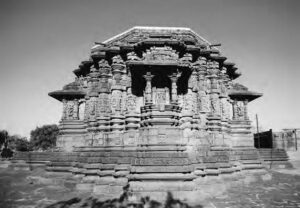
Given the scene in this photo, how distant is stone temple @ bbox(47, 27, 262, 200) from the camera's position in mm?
8016

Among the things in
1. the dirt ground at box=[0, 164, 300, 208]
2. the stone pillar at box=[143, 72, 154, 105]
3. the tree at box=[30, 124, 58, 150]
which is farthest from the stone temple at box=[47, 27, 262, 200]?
the tree at box=[30, 124, 58, 150]

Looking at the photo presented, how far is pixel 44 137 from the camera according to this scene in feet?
185

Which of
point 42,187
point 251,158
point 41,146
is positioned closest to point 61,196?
point 42,187

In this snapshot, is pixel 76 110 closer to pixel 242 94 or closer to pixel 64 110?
pixel 64 110

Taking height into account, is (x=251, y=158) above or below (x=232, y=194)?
above

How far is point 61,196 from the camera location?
27.3 ft

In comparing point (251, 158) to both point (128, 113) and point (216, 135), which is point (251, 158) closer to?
point (216, 135)

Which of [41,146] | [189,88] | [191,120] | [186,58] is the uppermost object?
[186,58]

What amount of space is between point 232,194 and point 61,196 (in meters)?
6.67

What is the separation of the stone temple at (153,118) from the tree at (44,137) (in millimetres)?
47660

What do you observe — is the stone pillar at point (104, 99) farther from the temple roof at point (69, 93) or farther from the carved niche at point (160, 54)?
the temple roof at point (69, 93)

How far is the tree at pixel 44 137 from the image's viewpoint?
185ft

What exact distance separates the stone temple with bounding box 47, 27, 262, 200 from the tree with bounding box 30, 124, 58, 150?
47.7 m

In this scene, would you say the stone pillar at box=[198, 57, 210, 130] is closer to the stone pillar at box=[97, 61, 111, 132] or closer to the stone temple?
the stone temple
